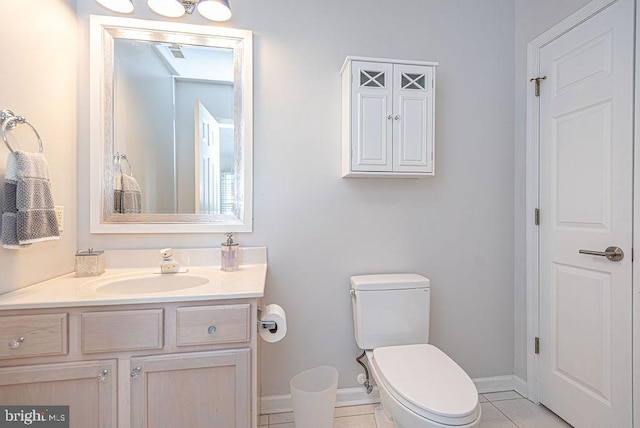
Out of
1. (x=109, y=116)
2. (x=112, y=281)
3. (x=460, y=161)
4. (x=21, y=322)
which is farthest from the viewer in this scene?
(x=460, y=161)

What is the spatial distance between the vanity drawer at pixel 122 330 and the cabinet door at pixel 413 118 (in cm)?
127

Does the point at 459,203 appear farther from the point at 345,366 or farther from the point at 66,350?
the point at 66,350

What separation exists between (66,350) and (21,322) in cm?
17

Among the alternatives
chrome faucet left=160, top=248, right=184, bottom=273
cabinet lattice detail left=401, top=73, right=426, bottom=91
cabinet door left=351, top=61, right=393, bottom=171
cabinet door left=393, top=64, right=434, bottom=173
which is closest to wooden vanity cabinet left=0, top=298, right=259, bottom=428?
chrome faucet left=160, top=248, right=184, bottom=273

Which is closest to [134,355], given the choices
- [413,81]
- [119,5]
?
[119,5]

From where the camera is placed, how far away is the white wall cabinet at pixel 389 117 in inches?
62.8

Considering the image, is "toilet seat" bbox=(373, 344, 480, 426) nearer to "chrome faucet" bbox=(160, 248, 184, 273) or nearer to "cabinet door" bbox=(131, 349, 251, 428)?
"cabinet door" bbox=(131, 349, 251, 428)

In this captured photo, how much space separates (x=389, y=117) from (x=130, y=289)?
4.90 feet

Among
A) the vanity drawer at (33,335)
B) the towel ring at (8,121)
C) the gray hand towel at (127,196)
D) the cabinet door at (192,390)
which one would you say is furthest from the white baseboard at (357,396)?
the towel ring at (8,121)

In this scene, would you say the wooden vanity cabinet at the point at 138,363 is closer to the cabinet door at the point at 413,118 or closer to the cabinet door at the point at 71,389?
the cabinet door at the point at 71,389

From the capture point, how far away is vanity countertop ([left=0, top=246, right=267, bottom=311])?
3.50 feet

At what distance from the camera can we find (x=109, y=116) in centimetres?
159

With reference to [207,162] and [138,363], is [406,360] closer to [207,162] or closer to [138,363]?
[138,363]

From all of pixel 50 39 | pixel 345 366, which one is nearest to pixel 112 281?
pixel 50 39
